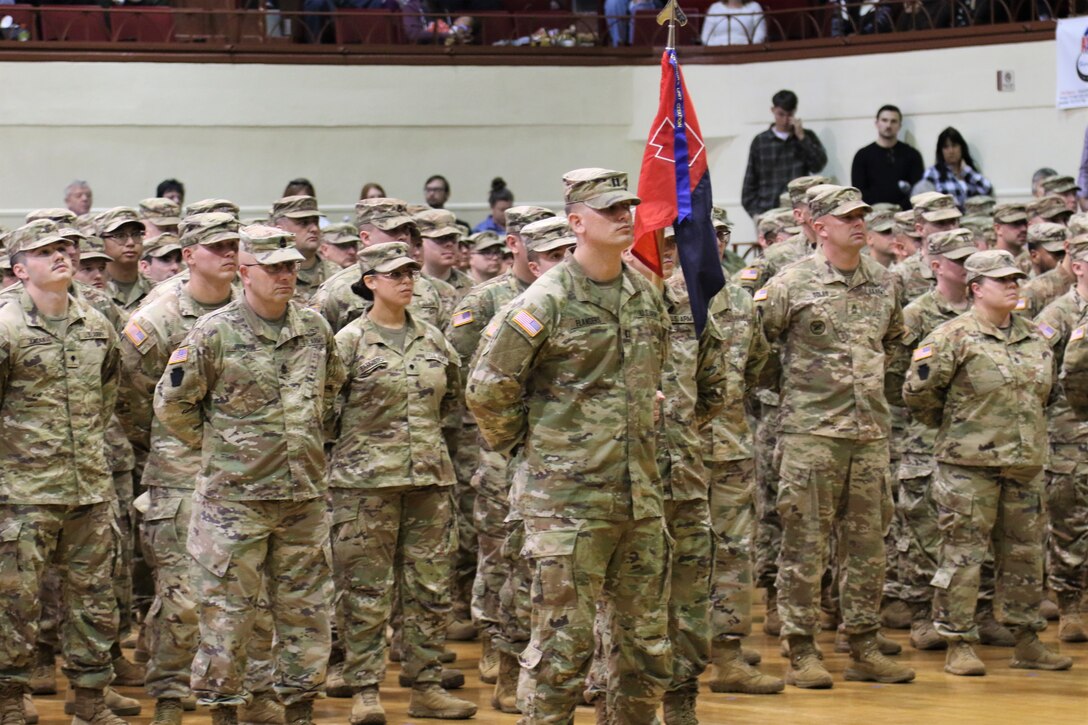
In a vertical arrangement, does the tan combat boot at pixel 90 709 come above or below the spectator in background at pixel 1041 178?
below

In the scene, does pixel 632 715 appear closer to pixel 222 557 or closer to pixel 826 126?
pixel 222 557

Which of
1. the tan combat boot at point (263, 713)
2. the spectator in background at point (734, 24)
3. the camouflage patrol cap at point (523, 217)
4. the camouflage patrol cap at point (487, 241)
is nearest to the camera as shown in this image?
the tan combat boot at point (263, 713)

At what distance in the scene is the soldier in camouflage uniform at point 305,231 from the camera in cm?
923

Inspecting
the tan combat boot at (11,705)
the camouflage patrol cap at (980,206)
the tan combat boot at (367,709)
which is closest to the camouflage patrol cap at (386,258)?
the tan combat boot at (367,709)

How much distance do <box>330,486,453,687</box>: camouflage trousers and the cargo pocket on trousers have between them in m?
1.51

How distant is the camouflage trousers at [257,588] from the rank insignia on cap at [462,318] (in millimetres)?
1633

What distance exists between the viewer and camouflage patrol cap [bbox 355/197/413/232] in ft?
26.7

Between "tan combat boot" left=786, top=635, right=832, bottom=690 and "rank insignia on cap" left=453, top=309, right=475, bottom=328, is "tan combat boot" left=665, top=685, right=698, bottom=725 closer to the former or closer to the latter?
"tan combat boot" left=786, top=635, right=832, bottom=690

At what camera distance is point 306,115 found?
562 inches

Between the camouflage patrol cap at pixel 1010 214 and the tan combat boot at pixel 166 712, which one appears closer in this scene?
the tan combat boot at pixel 166 712

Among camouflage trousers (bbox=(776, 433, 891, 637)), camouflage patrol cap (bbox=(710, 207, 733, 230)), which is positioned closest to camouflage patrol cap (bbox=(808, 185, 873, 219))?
camouflage patrol cap (bbox=(710, 207, 733, 230))

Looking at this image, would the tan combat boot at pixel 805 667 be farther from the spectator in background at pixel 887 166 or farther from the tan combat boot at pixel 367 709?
the spectator in background at pixel 887 166

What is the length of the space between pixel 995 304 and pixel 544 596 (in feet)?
10.5

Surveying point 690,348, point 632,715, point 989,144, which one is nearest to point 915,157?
point 989,144
